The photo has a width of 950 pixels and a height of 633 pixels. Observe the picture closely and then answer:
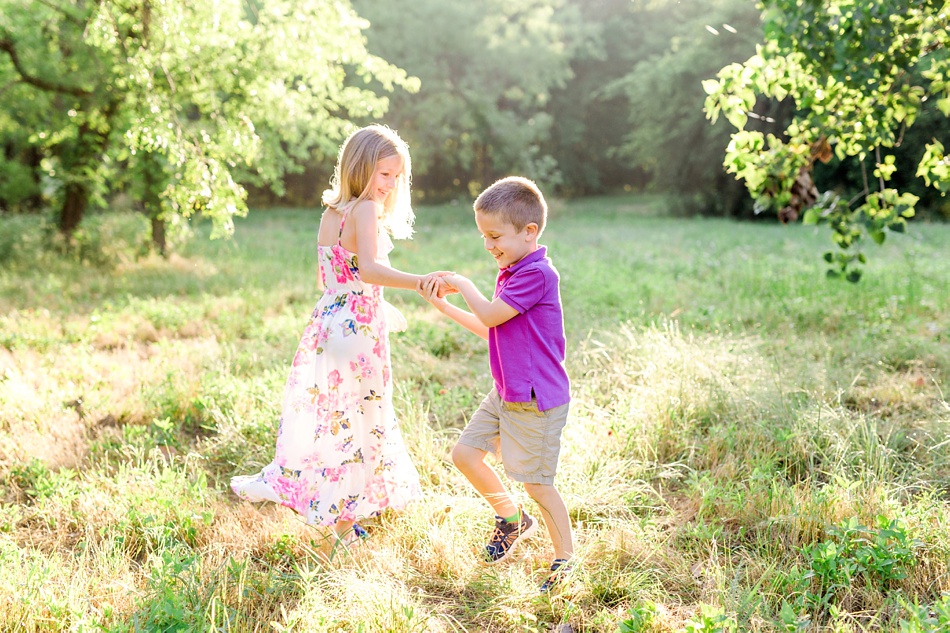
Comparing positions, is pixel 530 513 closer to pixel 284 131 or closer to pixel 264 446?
pixel 264 446

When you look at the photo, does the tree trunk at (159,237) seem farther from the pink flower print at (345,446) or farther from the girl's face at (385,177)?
the girl's face at (385,177)

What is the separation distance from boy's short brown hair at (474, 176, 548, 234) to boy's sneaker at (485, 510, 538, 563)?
140cm

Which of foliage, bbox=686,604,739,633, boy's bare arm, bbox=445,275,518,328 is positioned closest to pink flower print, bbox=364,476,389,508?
boy's bare arm, bbox=445,275,518,328

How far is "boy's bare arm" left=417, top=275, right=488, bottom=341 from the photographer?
10.3ft

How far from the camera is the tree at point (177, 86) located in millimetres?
6961

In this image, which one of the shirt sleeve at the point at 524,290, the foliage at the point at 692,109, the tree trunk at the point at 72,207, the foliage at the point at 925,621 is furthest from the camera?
the foliage at the point at 692,109

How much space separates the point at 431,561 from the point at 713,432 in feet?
6.67

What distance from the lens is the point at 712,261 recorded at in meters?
12.0

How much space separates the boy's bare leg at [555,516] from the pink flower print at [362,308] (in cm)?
115

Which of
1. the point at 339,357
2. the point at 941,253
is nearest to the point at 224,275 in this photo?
the point at 339,357

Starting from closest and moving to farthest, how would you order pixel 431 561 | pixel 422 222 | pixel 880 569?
pixel 880 569
pixel 431 561
pixel 422 222

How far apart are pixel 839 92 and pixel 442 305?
3258 millimetres

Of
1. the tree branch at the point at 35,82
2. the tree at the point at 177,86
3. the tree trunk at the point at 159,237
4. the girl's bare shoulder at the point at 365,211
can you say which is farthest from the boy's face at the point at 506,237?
the tree trunk at the point at 159,237

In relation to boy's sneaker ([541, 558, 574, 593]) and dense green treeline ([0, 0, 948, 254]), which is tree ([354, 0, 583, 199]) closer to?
dense green treeline ([0, 0, 948, 254])
